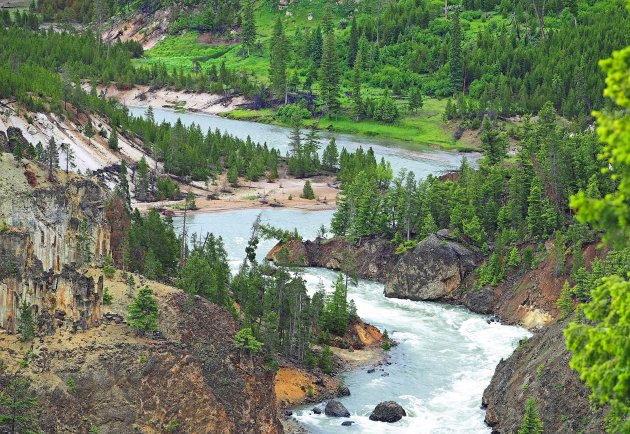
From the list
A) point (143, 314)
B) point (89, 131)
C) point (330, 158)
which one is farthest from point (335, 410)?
point (330, 158)

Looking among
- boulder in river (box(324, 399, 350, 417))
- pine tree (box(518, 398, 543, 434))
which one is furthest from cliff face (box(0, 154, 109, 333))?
pine tree (box(518, 398, 543, 434))

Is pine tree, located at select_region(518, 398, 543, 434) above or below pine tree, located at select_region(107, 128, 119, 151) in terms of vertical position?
above

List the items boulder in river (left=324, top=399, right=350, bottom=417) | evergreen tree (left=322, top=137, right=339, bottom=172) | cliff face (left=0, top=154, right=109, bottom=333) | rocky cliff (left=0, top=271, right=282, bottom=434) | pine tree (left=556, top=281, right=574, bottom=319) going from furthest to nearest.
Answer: evergreen tree (left=322, top=137, right=339, bottom=172) → pine tree (left=556, top=281, right=574, bottom=319) → boulder in river (left=324, top=399, right=350, bottom=417) → cliff face (left=0, top=154, right=109, bottom=333) → rocky cliff (left=0, top=271, right=282, bottom=434)

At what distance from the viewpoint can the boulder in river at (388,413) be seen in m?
73.7

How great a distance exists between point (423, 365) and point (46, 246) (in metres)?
35.2

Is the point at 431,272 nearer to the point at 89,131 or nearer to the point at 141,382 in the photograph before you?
the point at 141,382

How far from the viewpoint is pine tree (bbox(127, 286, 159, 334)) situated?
61.3 m

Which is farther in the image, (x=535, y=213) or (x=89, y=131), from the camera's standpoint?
(x=89, y=131)

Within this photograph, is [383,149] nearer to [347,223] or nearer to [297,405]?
[347,223]

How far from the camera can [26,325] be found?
5791cm

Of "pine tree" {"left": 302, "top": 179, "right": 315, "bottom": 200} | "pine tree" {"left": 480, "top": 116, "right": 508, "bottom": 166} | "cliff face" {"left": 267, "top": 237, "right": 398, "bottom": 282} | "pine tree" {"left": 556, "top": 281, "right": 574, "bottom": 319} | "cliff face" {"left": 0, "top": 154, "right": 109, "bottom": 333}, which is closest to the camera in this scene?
"cliff face" {"left": 0, "top": 154, "right": 109, "bottom": 333}

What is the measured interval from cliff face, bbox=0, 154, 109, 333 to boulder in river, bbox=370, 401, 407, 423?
70.2 ft

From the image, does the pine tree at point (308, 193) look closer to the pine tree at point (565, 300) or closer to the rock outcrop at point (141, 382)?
the pine tree at point (565, 300)

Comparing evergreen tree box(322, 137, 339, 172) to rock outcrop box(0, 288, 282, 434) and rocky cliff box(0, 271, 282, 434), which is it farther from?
rock outcrop box(0, 288, 282, 434)
